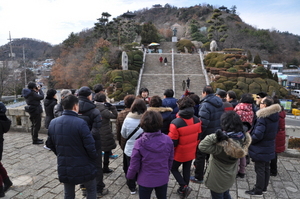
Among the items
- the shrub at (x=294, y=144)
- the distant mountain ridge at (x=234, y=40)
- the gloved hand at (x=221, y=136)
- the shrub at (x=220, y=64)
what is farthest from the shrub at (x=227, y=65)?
the gloved hand at (x=221, y=136)

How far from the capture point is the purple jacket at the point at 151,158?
2455 millimetres

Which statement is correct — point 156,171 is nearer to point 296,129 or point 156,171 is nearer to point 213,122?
point 213,122

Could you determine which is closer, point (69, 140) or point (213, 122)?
point (69, 140)

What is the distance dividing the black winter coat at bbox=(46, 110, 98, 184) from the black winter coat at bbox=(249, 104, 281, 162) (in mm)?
2614

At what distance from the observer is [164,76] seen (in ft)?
82.2

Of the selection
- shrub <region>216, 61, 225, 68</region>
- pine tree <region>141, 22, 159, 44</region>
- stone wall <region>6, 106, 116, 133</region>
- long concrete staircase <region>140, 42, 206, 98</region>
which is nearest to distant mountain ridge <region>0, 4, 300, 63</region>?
pine tree <region>141, 22, 159, 44</region>

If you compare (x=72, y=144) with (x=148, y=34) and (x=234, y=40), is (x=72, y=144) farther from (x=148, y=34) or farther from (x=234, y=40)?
(x=234, y=40)

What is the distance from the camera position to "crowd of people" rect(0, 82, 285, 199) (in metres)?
2.51

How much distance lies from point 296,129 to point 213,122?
2.96m

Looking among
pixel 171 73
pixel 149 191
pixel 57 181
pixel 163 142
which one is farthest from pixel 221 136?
pixel 171 73

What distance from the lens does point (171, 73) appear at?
26.1 m

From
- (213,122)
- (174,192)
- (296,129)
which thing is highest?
(213,122)

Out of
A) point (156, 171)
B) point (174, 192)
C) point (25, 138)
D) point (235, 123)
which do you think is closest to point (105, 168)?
point (174, 192)

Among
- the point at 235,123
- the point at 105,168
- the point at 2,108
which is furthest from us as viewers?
the point at 105,168
